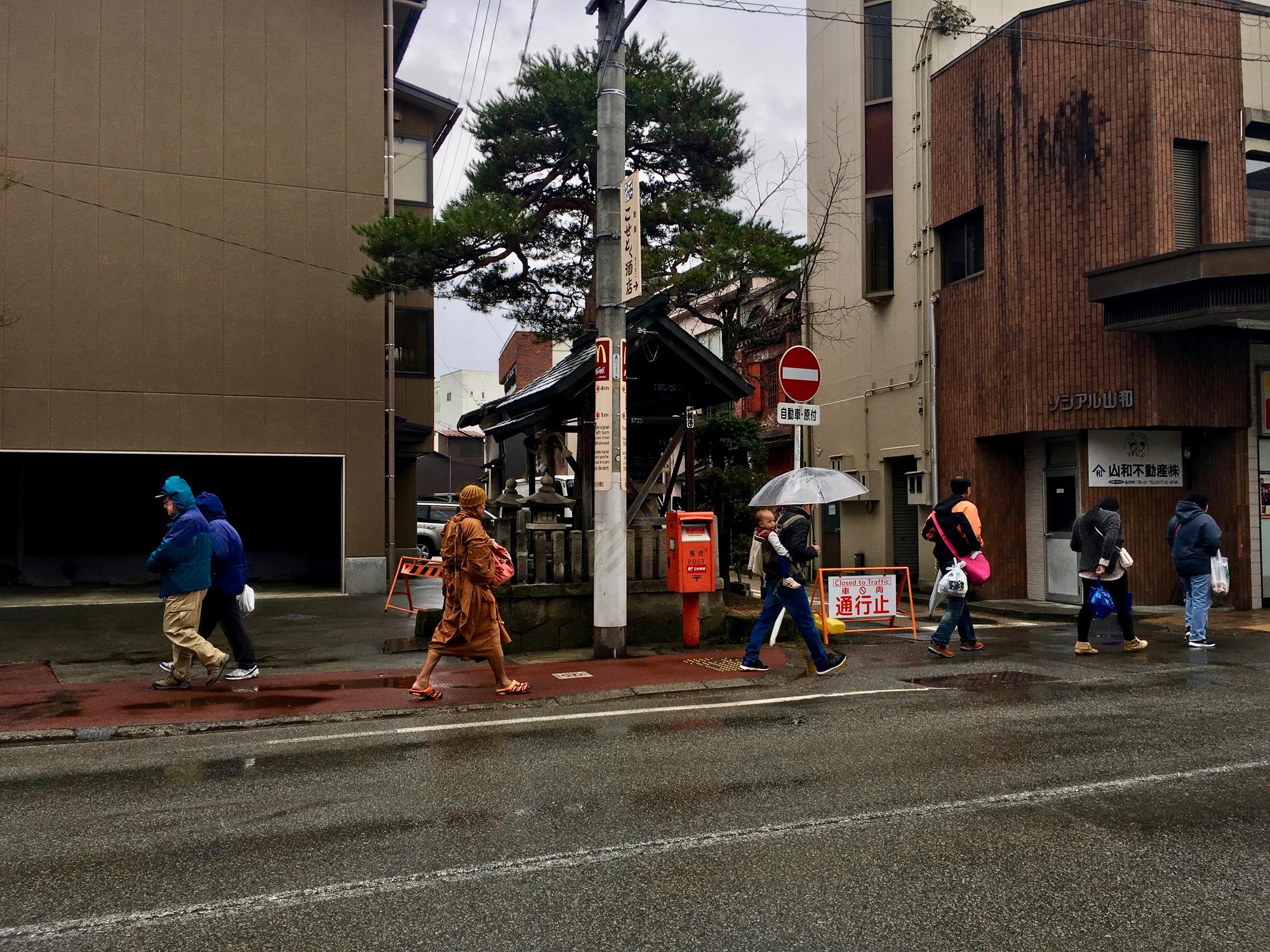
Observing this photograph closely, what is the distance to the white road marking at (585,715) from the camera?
24.2 ft

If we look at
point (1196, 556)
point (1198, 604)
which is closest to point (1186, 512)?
point (1196, 556)

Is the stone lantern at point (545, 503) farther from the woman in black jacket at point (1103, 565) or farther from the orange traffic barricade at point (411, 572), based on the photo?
the woman in black jacket at point (1103, 565)

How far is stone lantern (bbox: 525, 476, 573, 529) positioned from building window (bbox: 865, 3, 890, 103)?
41.3ft

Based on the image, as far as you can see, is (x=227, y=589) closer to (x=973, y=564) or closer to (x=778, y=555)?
(x=778, y=555)

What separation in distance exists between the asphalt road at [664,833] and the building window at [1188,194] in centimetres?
989

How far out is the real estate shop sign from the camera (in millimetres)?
15547

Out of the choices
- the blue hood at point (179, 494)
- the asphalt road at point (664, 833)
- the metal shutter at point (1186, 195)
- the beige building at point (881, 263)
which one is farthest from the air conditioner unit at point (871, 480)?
the blue hood at point (179, 494)

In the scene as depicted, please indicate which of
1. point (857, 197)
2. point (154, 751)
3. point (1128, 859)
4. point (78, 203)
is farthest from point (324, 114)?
point (1128, 859)

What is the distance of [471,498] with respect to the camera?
28.0 feet

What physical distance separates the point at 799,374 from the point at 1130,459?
288 inches

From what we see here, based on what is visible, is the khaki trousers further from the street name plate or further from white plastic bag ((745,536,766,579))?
the street name plate

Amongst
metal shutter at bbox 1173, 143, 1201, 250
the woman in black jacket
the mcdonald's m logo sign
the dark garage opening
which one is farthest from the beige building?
the dark garage opening

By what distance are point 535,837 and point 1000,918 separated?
211 centimetres

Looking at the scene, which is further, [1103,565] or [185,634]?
[1103,565]
